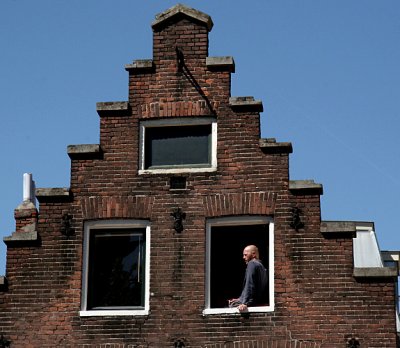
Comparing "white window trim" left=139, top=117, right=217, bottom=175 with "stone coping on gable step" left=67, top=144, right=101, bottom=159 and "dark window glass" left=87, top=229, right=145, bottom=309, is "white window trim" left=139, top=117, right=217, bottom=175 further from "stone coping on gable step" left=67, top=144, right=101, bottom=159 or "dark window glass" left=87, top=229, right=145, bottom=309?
"dark window glass" left=87, top=229, right=145, bottom=309

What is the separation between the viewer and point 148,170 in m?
22.6

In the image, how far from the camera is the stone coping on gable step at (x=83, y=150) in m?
22.7

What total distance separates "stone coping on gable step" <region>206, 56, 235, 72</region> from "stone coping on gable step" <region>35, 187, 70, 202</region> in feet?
11.6

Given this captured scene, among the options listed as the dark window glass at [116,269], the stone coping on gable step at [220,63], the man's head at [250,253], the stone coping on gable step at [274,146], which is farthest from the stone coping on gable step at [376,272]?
the stone coping on gable step at [220,63]

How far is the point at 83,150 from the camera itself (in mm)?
22766

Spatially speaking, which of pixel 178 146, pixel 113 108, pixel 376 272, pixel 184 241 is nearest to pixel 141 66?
pixel 113 108

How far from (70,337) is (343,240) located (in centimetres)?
510

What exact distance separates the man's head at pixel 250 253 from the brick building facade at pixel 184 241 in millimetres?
214

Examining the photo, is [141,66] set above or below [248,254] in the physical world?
above

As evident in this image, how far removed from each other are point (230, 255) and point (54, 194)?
3.43 metres

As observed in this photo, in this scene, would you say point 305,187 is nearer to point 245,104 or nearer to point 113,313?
point 245,104

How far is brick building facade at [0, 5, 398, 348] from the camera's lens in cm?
2127

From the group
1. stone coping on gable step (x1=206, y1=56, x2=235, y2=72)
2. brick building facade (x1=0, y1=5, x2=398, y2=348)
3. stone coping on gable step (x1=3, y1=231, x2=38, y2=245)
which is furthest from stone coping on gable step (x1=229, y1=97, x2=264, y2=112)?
stone coping on gable step (x1=3, y1=231, x2=38, y2=245)

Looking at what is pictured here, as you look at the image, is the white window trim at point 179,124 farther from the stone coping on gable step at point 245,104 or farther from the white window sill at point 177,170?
the stone coping on gable step at point 245,104
